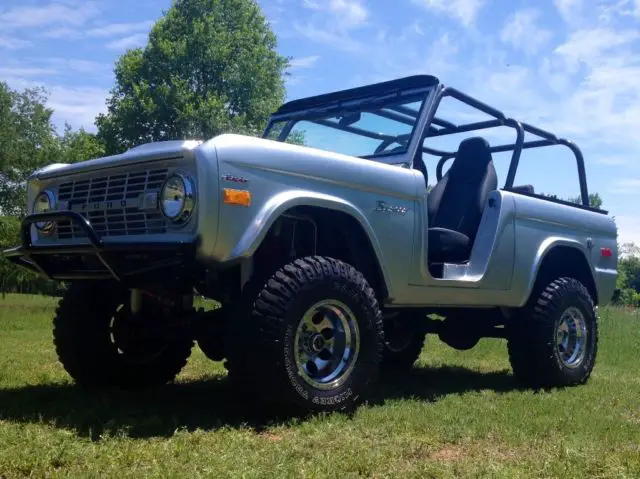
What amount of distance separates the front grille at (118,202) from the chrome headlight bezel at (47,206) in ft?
0.24

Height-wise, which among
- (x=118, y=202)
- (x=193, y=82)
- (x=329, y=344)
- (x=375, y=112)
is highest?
(x=193, y=82)

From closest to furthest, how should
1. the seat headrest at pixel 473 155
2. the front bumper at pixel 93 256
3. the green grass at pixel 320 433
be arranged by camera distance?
the green grass at pixel 320 433, the front bumper at pixel 93 256, the seat headrest at pixel 473 155

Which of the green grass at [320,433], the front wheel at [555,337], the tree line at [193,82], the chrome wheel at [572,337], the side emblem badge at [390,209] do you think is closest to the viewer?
the green grass at [320,433]

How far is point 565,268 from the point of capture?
6.43m

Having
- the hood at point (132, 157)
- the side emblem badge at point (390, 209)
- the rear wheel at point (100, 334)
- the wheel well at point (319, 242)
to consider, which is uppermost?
the hood at point (132, 157)

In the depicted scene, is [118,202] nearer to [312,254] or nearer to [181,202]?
[181,202]

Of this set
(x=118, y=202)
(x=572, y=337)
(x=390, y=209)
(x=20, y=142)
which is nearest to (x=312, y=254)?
(x=390, y=209)

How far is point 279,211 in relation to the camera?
3.78 meters

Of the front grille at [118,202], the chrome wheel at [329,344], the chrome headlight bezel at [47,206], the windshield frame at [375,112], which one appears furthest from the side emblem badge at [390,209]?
the chrome headlight bezel at [47,206]

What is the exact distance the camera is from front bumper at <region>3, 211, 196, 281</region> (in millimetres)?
3592

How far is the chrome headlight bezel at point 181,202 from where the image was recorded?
11.9ft

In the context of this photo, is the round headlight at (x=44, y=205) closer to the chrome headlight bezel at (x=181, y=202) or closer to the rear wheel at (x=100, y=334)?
the rear wheel at (x=100, y=334)

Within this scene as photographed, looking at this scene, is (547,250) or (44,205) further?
(547,250)

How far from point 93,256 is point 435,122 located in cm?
367
